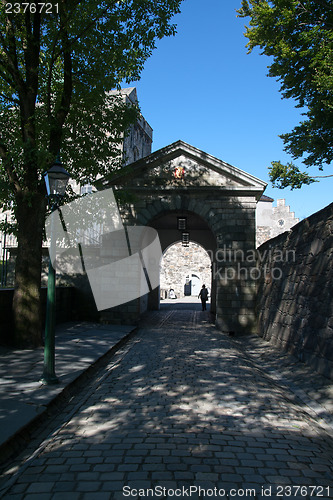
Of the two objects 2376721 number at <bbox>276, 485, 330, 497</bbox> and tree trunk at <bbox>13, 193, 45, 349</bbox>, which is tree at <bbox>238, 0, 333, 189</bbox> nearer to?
tree trunk at <bbox>13, 193, 45, 349</bbox>

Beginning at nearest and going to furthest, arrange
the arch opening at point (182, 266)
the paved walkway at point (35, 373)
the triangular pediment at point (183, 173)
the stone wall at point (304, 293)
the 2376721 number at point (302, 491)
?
the 2376721 number at point (302, 491) < the paved walkway at point (35, 373) < the stone wall at point (304, 293) < the triangular pediment at point (183, 173) < the arch opening at point (182, 266)

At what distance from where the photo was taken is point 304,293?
7.81m

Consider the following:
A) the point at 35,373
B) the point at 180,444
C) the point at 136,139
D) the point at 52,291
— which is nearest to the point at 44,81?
the point at 52,291

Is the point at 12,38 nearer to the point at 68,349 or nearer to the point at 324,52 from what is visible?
the point at 68,349

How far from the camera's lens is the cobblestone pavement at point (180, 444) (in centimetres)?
297

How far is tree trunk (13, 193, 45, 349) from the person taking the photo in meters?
8.11

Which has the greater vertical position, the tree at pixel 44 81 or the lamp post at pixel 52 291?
the tree at pixel 44 81

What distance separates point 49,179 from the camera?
19.5 ft

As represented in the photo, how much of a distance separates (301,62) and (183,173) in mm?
5343

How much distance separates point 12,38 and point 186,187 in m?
7.41

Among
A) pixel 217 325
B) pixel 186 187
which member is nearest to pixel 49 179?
pixel 186 187

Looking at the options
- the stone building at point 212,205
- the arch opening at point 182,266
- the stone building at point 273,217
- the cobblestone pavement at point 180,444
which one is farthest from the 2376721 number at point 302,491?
the arch opening at point 182,266

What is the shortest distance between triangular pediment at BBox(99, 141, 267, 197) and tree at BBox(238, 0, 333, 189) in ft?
4.55

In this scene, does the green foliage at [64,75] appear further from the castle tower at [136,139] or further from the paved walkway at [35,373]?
the castle tower at [136,139]
